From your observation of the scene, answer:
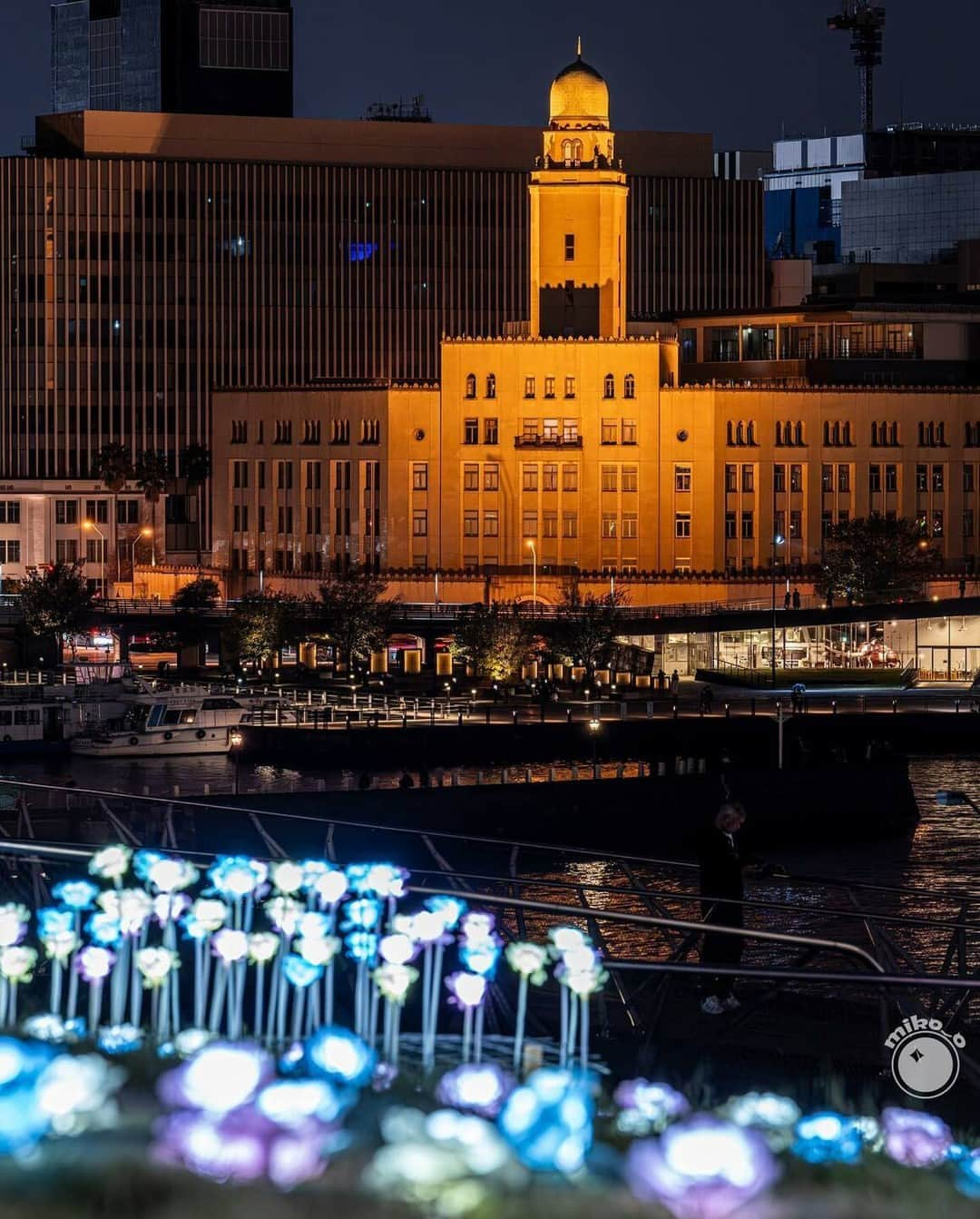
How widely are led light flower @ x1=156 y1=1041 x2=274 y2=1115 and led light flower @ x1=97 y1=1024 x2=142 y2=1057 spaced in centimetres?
140

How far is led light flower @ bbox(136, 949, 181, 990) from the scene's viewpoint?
52.9ft

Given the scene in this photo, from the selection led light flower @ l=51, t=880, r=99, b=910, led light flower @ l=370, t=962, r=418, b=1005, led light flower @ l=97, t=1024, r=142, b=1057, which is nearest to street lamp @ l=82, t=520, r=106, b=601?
led light flower @ l=51, t=880, r=99, b=910

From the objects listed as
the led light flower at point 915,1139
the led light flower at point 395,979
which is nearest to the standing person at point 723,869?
the led light flower at point 395,979

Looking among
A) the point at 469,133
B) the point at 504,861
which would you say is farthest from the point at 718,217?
the point at 504,861

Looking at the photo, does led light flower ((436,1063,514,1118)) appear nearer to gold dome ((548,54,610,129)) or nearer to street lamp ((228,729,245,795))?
street lamp ((228,729,245,795))

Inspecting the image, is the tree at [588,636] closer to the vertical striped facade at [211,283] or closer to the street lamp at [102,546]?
the street lamp at [102,546]

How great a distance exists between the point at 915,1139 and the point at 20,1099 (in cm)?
487

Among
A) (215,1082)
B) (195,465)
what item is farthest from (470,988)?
(195,465)

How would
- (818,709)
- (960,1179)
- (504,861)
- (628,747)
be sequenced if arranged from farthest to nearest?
(818,709) < (628,747) < (504,861) < (960,1179)

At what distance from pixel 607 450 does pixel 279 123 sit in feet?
191

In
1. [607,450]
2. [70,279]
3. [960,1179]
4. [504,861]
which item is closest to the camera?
[960,1179]

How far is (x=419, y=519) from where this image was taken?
154 metres

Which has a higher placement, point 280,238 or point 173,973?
point 280,238

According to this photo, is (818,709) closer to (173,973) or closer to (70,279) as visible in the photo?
(173,973)
